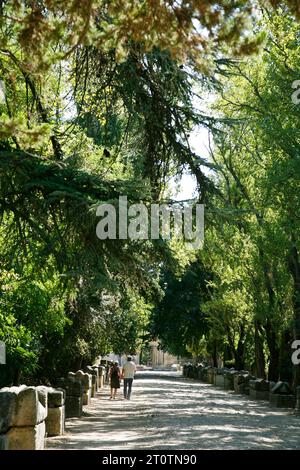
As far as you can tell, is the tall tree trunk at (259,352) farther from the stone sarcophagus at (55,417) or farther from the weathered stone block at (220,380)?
the stone sarcophagus at (55,417)

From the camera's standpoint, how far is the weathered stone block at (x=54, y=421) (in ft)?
46.4

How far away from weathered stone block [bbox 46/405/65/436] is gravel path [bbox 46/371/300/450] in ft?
0.74

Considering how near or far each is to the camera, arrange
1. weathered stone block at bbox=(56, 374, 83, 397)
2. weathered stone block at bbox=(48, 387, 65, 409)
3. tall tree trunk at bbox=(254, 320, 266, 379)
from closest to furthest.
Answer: weathered stone block at bbox=(48, 387, 65, 409)
weathered stone block at bbox=(56, 374, 83, 397)
tall tree trunk at bbox=(254, 320, 266, 379)

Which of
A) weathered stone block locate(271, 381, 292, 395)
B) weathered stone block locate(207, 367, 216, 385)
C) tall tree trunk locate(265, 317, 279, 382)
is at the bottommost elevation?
weathered stone block locate(271, 381, 292, 395)

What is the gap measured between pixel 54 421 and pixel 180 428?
8.65 ft

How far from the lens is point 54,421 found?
14203mm

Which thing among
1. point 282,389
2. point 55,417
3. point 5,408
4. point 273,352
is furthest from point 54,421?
point 273,352

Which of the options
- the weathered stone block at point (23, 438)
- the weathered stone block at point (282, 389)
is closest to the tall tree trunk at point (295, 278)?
the weathered stone block at point (282, 389)

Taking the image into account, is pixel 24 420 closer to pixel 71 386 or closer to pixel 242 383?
pixel 71 386

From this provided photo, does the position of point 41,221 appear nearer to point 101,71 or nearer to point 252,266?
point 101,71

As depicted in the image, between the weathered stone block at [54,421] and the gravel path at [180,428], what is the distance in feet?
0.74

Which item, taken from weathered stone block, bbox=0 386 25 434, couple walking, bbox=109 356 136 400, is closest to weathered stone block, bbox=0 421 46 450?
weathered stone block, bbox=0 386 25 434

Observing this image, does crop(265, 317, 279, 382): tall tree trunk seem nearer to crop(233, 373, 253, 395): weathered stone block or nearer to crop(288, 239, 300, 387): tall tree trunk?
crop(233, 373, 253, 395): weathered stone block

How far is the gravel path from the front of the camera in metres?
12.5
